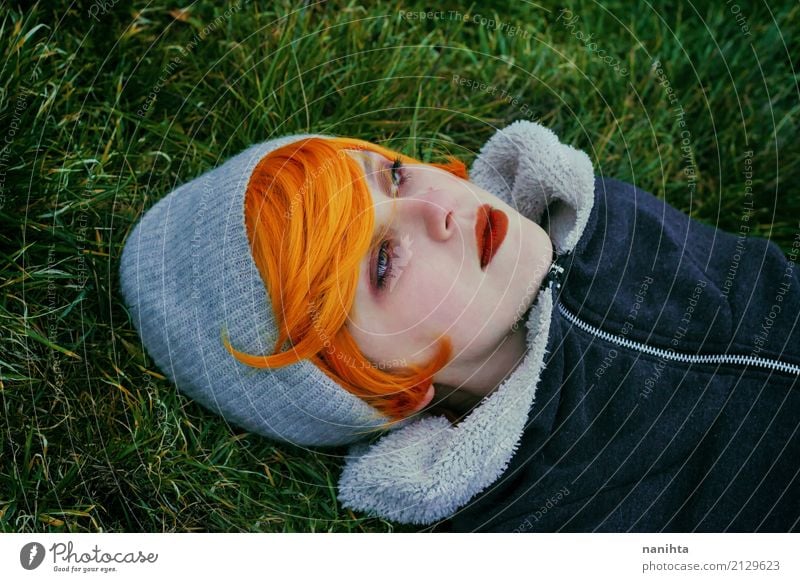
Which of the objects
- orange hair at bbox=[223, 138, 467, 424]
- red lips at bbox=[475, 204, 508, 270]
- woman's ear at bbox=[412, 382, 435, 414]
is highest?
red lips at bbox=[475, 204, 508, 270]

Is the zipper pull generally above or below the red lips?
below

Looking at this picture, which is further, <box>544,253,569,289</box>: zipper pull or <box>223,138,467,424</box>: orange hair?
<box>544,253,569,289</box>: zipper pull

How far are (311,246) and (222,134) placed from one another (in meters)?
0.32

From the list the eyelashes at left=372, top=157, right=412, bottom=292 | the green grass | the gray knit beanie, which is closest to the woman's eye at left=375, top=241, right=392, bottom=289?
the eyelashes at left=372, top=157, right=412, bottom=292

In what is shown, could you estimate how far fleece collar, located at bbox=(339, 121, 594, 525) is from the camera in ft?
2.63

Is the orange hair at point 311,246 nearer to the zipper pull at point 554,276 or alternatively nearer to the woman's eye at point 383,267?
the woman's eye at point 383,267

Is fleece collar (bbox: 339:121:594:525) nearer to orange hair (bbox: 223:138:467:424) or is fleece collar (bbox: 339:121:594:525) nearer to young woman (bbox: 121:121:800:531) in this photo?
young woman (bbox: 121:121:800:531)

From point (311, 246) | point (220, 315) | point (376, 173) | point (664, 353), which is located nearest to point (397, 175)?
point (376, 173)

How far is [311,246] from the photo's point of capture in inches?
28.3

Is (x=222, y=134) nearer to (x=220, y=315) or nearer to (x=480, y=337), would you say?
(x=220, y=315)

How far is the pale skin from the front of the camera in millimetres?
735

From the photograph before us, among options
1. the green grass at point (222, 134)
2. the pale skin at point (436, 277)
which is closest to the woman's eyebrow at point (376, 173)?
the pale skin at point (436, 277)

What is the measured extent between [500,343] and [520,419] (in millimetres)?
86

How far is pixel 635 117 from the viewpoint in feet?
3.48
